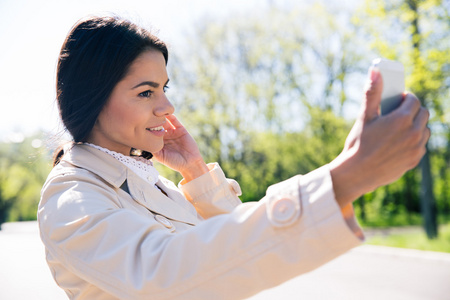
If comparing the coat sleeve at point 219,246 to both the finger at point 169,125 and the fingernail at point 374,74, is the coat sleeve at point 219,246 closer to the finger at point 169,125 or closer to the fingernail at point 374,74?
the fingernail at point 374,74

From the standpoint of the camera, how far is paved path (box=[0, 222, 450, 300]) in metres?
7.72

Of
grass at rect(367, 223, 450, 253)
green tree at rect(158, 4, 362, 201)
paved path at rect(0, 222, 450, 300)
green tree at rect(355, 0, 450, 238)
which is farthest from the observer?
green tree at rect(158, 4, 362, 201)

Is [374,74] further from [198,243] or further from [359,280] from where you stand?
[359,280]

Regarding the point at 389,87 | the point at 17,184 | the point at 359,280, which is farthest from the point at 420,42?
the point at 17,184

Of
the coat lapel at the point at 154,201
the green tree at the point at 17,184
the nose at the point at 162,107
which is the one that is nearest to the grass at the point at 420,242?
the coat lapel at the point at 154,201

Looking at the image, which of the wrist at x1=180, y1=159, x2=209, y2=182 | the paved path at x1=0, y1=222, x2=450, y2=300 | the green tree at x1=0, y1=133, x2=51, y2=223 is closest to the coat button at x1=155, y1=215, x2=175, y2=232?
the wrist at x1=180, y1=159, x2=209, y2=182

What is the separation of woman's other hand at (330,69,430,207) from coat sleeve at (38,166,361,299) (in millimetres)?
41

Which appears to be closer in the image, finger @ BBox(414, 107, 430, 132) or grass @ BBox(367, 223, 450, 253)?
finger @ BBox(414, 107, 430, 132)

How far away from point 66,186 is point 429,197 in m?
12.5

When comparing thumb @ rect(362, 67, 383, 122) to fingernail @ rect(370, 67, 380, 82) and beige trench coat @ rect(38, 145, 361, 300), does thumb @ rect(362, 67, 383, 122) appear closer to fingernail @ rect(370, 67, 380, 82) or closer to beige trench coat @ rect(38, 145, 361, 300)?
fingernail @ rect(370, 67, 380, 82)

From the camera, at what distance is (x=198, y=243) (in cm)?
100

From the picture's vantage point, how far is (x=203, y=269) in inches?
39.1

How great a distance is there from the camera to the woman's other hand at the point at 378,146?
0.90 m

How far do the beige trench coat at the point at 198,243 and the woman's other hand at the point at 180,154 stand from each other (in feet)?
3.10
